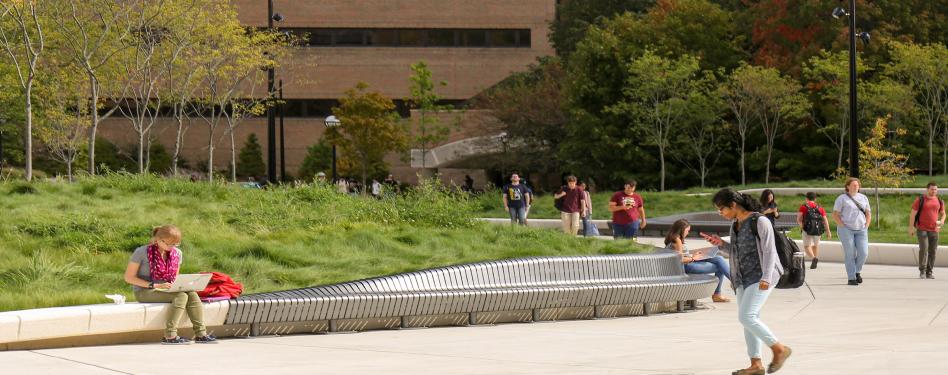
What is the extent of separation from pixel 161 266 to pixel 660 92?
132 feet

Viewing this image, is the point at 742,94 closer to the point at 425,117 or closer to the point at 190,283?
the point at 425,117

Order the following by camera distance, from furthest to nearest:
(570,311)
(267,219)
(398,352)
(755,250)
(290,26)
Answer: (290,26) < (267,219) < (570,311) < (398,352) < (755,250)

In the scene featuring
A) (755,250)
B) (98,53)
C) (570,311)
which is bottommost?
(570,311)

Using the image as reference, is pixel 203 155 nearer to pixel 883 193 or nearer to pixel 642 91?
pixel 642 91

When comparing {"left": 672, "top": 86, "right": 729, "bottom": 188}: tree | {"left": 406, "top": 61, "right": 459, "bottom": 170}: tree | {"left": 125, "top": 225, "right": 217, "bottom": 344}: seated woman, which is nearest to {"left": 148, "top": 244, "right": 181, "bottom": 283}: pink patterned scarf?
{"left": 125, "top": 225, "right": 217, "bottom": 344}: seated woman

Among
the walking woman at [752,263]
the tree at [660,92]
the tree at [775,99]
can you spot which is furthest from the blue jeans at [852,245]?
the tree at [660,92]

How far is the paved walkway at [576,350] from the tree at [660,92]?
1355 inches

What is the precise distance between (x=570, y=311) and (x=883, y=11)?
126 ft

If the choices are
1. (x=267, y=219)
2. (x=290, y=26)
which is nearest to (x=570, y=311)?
(x=267, y=219)

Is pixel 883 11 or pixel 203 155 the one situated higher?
pixel 883 11

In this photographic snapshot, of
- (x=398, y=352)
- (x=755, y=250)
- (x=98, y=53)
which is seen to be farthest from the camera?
(x=98, y=53)

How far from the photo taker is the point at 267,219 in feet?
60.8

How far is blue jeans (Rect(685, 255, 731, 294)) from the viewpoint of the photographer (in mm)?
17014

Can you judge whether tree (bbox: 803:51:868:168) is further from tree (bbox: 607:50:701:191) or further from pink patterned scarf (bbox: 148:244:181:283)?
pink patterned scarf (bbox: 148:244:181:283)
